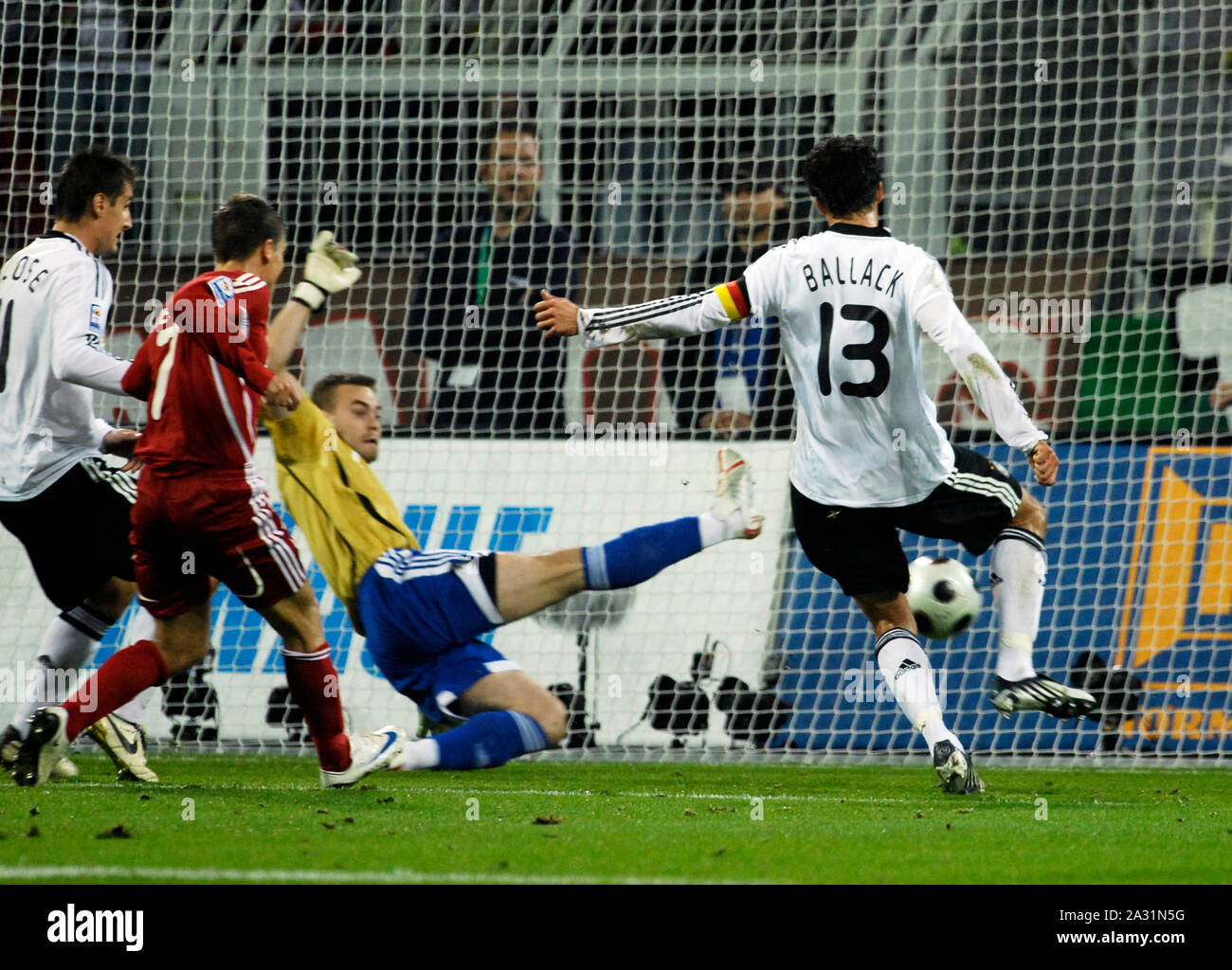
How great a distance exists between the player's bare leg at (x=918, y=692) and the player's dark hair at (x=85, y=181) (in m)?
3.06

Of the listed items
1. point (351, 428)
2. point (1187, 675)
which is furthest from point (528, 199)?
point (1187, 675)

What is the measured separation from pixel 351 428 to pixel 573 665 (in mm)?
1850

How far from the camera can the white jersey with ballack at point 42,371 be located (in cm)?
549

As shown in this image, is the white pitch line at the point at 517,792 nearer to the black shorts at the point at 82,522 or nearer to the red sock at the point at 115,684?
the red sock at the point at 115,684

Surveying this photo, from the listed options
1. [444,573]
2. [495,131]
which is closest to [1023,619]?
[444,573]

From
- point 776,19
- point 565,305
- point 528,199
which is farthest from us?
point 776,19

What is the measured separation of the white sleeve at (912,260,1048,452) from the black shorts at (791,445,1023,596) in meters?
0.35

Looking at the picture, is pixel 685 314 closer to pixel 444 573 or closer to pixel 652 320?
pixel 652 320

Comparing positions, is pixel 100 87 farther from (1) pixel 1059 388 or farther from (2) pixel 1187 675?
(2) pixel 1187 675

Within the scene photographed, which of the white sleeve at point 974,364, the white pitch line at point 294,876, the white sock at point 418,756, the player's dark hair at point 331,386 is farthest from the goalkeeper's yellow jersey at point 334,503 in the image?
the white pitch line at point 294,876

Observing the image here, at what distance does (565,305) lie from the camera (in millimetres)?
5023

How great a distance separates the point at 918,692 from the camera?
5.07 meters

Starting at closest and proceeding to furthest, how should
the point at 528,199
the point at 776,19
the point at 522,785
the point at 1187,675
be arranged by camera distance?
the point at 522,785
the point at 1187,675
the point at 528,199
the point at 776,19

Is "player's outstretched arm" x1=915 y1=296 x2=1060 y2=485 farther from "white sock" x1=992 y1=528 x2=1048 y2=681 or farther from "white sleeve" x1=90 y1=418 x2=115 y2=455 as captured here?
"white sleeve" x1=90 y1=418 x2=115 y2=455
